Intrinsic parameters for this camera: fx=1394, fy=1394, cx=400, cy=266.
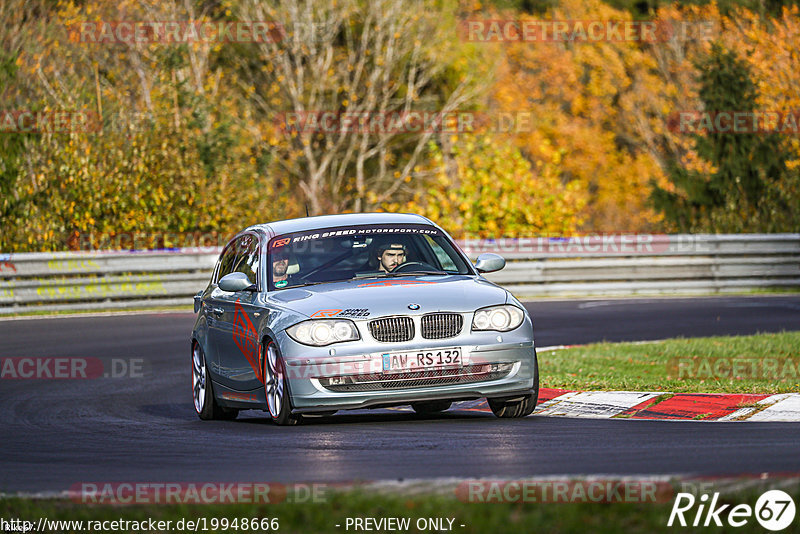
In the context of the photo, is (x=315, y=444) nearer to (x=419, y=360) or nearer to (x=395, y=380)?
(x=395, y=380)

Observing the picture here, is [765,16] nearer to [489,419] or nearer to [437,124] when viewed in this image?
[437,124]

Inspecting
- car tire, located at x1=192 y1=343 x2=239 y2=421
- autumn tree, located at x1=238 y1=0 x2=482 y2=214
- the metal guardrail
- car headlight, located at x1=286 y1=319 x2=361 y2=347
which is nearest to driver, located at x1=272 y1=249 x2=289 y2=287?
car headlight, located at x1=286 y1=319 x2=361 y2=347

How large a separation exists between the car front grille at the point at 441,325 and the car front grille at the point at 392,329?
0.11 m

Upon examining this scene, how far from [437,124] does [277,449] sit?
37.9 metres

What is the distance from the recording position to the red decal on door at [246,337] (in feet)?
34.8

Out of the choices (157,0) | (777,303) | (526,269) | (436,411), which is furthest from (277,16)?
(436,411)

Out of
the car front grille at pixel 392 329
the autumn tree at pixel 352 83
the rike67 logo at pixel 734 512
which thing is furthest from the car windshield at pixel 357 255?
the autumn tree at pixel 352 83

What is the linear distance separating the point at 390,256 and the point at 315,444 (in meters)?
2.52

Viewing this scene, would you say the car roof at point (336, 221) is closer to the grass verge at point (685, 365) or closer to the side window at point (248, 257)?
the side window at point (248, 257)

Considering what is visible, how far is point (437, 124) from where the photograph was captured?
152 feet

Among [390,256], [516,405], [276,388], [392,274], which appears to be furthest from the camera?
[390,256]

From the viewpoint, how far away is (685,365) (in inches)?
558

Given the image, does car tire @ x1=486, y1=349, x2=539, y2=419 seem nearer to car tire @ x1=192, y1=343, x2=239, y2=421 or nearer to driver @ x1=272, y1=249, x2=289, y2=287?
driver @ x1=272, y1=249, x2=289, y2=287

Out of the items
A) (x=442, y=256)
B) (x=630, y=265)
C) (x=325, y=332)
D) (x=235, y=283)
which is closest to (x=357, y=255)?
(x=442, y=256)
